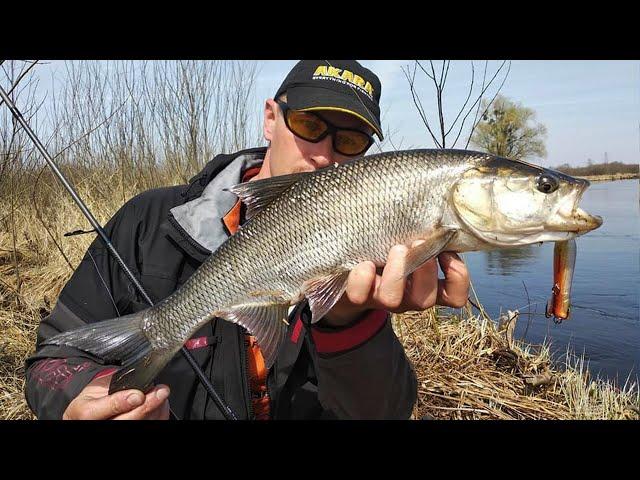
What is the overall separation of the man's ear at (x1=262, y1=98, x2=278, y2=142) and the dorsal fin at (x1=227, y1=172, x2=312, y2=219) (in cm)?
87

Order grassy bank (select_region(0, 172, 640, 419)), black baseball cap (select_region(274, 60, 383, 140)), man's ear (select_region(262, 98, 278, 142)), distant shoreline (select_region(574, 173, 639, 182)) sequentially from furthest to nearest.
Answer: distant shoreline (select_region(574, 173, 639, 182)) → grassy bank (select_region(0, 172, 640, 419)) → man's ear (select_region(262, 98, 278, 142)) → black baseball cap (select_region(274, 60, 383, 140))

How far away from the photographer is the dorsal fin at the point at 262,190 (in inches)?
81.7

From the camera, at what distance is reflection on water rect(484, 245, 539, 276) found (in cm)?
859

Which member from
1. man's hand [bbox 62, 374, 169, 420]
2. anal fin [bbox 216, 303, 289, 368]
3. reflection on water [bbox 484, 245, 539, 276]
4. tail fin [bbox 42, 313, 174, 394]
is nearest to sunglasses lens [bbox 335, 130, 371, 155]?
anal fin [bbox 216, 303, 289, 368]

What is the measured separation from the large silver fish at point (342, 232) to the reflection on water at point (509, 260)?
21.0 feet

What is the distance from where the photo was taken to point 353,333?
242 centimetres

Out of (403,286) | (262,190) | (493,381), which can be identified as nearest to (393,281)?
(403,286)

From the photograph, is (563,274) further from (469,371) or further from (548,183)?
(469,371)

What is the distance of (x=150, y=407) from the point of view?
1.75m

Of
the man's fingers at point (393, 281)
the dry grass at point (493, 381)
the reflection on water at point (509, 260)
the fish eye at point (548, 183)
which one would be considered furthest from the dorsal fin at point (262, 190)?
the reflection on water at point (509, 260)

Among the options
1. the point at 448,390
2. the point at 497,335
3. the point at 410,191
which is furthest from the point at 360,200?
the point at 497,335

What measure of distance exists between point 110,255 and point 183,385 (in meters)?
0.74

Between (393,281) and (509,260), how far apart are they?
8.48m

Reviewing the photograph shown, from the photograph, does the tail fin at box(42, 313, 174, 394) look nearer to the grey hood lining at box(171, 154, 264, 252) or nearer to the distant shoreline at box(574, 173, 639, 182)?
the grey hood lining at box(171, 154, 264, 252)
